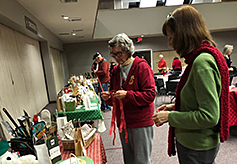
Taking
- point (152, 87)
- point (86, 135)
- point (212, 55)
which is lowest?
point (86, 135)

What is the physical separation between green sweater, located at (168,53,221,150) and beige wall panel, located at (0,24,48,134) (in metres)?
3.18

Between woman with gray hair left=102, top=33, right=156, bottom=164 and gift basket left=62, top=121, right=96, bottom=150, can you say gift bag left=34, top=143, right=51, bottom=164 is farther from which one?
woman with gray hair left=102, top=33, right=156, bottom=164

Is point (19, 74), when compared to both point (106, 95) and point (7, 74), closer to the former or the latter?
point (7, 74)

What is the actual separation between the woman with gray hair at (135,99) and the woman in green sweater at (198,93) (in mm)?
409

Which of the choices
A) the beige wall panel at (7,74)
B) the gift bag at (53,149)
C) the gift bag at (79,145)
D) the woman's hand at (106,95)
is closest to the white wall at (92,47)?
the beige wall panel at (7,74)

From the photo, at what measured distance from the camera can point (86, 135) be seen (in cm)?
135

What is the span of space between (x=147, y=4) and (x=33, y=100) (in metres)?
7.70

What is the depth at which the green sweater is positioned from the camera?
2.24ft

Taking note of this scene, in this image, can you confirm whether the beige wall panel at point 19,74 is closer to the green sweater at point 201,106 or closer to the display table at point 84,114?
the display table at point 84,114

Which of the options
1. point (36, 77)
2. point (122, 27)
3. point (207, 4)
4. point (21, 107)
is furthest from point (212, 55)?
point (207, 4)

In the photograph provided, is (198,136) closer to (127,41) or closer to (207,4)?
(127,41)

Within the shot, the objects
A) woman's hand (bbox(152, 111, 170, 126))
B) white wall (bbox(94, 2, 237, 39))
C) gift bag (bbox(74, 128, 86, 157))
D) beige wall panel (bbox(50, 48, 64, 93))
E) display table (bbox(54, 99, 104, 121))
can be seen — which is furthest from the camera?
white wall (bbox(94, 2, 237, 39))

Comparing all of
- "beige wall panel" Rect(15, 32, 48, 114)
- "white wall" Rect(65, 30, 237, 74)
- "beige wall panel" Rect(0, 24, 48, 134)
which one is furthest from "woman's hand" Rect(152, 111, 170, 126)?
"white wall" Rect(65, 30, 237, 74)

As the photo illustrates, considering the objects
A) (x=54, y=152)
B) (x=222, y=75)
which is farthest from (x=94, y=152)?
(x=222, y=75)
